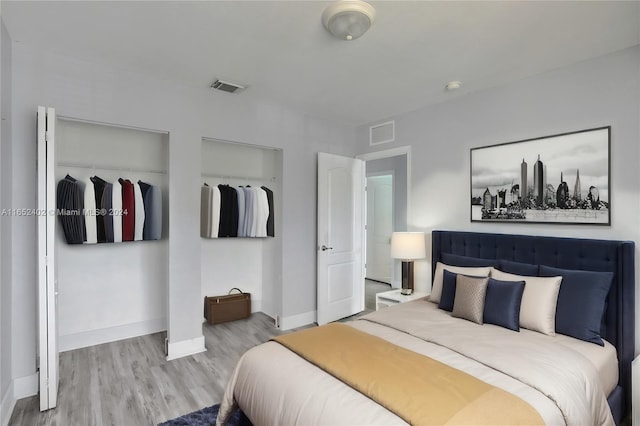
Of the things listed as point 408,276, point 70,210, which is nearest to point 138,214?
point 70,210

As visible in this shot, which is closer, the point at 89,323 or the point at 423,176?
the point at 89,323

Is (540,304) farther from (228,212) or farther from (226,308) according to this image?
(226,308)

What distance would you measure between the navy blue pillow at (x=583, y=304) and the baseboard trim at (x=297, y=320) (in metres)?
2.56

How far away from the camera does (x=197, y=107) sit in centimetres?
321

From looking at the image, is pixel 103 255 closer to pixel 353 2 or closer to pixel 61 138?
pixel 61 138

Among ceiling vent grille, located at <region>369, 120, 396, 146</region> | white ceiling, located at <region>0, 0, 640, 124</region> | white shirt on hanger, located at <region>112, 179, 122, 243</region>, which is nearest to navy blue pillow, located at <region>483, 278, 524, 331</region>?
white ceiling, located at <region>0, 0, 640, 124</region>

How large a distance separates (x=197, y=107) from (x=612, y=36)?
131 inches

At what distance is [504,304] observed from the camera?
7.70ft

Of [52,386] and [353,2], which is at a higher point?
[353,2]

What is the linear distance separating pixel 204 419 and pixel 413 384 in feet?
4.81

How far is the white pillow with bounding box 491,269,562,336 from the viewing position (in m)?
2.26

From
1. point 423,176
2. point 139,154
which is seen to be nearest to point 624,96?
point 423,176

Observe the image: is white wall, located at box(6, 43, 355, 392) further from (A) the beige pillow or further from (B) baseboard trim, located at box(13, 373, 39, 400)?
(A) the beige pillow

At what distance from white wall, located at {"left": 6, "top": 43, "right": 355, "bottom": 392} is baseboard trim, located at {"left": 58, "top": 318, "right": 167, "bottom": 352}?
790 mm
